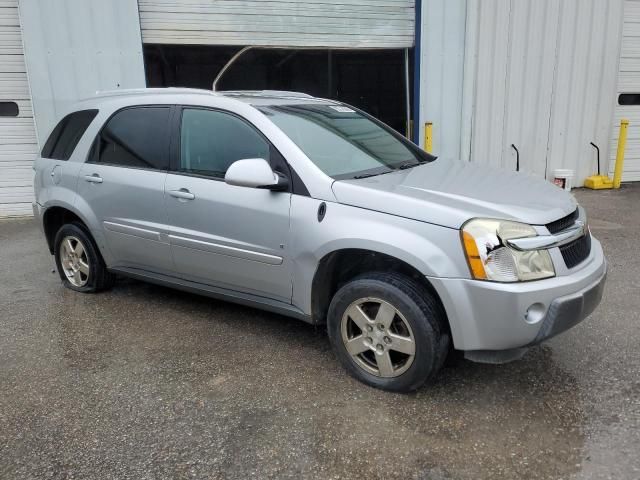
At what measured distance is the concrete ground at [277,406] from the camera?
2.47 metres

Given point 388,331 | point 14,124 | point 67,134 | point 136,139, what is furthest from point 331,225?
point 14,124

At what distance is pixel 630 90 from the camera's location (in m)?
9.32

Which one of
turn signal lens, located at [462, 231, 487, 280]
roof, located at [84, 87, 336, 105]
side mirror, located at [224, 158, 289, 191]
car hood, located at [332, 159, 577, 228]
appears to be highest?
roof, located at [84, 87, 336, 105]

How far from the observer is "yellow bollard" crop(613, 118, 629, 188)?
8966 millimetres

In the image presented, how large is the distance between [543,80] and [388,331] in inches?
291

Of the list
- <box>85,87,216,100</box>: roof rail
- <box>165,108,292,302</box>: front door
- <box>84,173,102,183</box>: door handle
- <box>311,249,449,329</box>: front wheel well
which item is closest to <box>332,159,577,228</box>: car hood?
<box>311,249,449,329</box>: front wheel well

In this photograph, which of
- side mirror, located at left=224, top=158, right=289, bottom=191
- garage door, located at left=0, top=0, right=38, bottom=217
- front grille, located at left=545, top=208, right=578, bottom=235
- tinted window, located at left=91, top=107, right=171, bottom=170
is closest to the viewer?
front grille, located at left=545, top=208, right=578, bottom=235

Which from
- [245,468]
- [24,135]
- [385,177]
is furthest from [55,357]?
[24,135]

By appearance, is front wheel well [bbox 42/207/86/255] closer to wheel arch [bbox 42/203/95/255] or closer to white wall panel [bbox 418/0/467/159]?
wheel arch [bbox 42/203/95/255]

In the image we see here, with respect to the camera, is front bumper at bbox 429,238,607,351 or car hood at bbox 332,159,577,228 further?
car hood at bbox 332,159,577,228

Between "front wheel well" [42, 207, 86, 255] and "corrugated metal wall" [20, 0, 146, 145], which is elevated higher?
"corrugated metal wall" [20, 0, 146, 145]

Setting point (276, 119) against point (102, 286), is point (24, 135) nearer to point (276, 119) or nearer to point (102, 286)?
point (102, 286)

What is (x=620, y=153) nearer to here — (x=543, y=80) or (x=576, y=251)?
(x=543, y=80)

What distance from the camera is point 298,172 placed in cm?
326
